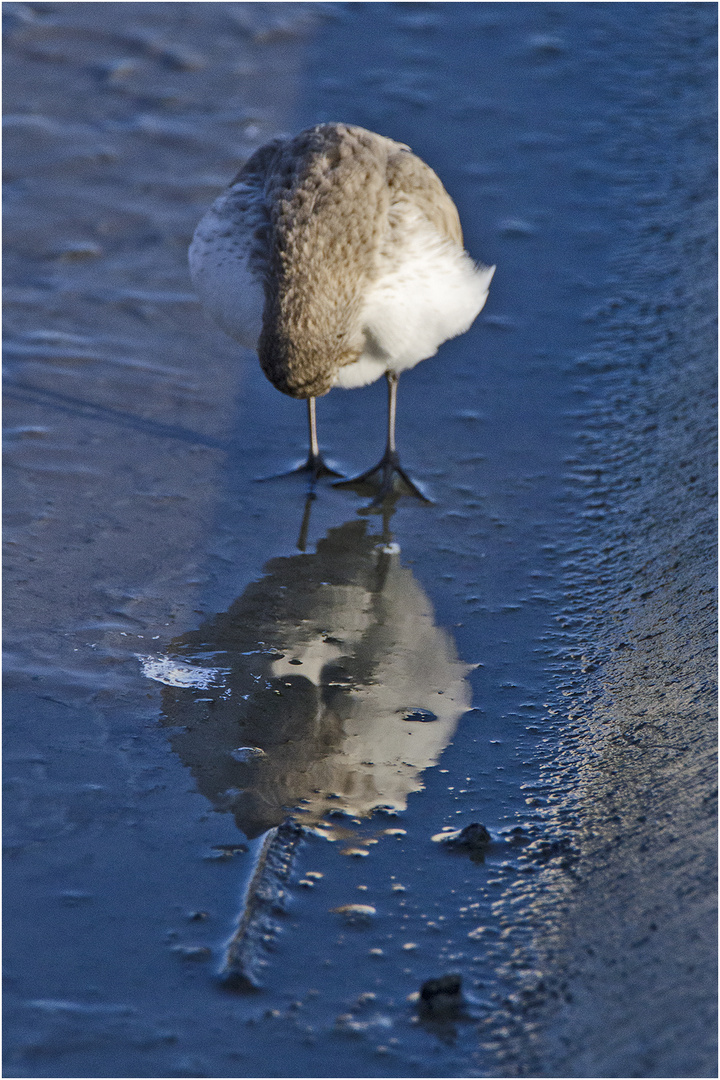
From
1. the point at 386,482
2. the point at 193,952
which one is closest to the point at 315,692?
the point at 193,952

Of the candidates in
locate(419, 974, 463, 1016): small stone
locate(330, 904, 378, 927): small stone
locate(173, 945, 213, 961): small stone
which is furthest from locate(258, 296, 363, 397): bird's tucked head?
locate(419, 974, 463, 1016): small stone

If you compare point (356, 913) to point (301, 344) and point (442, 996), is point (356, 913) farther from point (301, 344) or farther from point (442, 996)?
point (301, 344)

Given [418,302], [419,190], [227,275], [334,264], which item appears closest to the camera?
[334,264]

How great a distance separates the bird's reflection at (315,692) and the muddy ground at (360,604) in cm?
1

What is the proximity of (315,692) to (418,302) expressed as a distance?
178 cm

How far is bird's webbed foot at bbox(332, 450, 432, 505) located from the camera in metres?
5.16

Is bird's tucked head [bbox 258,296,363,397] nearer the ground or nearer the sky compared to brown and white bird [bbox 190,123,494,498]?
nearer the ground

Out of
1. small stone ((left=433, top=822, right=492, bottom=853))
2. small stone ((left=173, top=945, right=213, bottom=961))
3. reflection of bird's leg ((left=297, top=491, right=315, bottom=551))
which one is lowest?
small stone ((left=173, top=945, right=213, bottom=961))

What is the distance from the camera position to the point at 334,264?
4438mm

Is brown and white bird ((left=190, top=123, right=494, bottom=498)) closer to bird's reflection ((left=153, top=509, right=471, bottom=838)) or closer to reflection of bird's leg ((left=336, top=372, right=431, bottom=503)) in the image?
reflection of bird's leg ((left=336, top=372, right=431, bottom=503))

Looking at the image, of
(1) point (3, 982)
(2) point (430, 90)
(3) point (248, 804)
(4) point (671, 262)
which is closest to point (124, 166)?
(2) point (430, 90)

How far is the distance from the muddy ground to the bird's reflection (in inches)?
0.6

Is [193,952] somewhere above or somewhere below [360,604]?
below

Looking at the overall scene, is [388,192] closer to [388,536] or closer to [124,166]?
[388,536]
